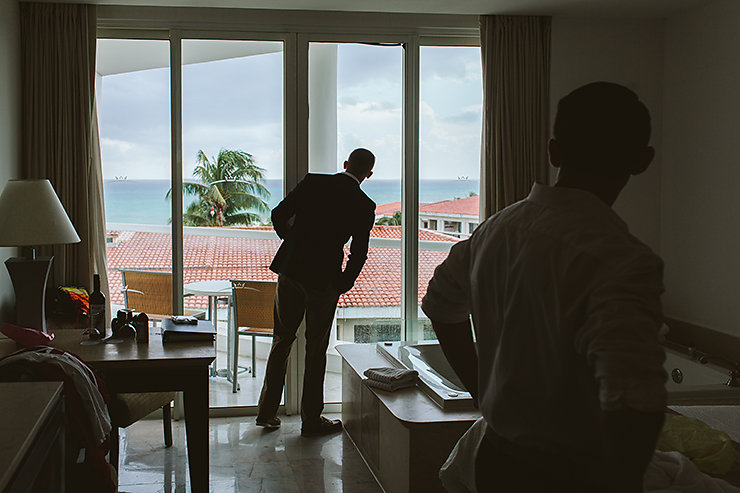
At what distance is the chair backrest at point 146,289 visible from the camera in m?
4.38

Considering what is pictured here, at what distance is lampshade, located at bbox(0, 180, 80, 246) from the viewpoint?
3.09 metres

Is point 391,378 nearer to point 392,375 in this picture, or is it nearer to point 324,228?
point 392,375

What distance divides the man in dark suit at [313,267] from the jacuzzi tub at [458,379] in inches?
17.0

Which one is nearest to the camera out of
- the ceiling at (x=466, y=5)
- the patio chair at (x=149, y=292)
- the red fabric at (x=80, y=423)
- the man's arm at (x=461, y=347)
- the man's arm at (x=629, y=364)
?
the man's arm at (x=629, y=364)

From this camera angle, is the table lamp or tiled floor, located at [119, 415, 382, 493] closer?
the table lamp

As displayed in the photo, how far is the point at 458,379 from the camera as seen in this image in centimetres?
397

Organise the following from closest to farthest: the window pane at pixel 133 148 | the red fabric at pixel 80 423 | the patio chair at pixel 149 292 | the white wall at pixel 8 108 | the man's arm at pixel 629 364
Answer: the man's arm at pixel 629 364 → the red fabric at pixel 80 423 → the white wall at pixel 8 108 → the window pane at pixel 133 148 → the patio chair at pixel 149 292

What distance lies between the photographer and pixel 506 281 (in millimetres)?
1244

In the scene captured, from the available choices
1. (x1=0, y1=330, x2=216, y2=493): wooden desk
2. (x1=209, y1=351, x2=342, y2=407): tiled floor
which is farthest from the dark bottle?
(x1=209, y1=351, x2=342, y2=407): tiled floor

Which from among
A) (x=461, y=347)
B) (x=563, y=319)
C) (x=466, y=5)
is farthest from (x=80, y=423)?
(x=466, y=5)

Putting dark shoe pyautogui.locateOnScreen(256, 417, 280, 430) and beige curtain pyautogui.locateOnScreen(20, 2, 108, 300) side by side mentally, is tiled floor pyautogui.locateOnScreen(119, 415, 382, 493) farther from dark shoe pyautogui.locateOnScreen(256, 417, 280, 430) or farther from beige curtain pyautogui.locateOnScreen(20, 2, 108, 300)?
beige curtain pyautogui.locateOnScreen(20, 2, 108, 300)

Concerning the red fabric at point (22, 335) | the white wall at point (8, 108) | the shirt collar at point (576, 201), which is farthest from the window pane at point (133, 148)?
the shirt collar at point (576, 201)

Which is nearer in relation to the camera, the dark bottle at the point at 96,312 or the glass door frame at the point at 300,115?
the dark bottle at the point at 96,312

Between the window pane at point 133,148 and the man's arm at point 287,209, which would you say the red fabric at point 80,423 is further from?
the window pane at point 133,148
